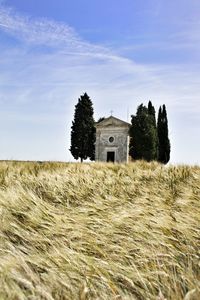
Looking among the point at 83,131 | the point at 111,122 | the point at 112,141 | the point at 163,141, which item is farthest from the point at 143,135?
the point at 83,131

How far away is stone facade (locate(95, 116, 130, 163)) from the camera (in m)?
46.4

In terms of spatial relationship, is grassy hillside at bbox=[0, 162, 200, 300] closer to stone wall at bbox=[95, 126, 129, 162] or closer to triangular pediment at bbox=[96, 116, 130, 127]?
stone wall at bbox=[95, 126, 129, 162]

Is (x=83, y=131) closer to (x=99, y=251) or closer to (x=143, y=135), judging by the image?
(x=143, y=135)

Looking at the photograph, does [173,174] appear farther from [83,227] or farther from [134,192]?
[83,227]

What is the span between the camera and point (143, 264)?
9.66 feet

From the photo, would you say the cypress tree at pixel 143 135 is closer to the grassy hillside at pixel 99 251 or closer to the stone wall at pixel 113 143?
the stone wall at pixel 113 143

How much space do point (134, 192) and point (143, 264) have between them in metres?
4.16

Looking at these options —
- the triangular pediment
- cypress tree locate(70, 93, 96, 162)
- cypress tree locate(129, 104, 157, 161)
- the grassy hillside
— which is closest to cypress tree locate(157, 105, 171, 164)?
cypress tree locate(129, 104, 157, 161)

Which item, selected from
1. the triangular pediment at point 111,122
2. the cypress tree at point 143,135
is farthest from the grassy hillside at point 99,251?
the triangular pediment at point 111,122

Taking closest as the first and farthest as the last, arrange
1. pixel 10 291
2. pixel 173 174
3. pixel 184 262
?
1. pixel 10 291
2. pixel 184 262
3. pixel 173 174

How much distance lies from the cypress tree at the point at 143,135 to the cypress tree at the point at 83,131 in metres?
4.55

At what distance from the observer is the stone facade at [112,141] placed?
1828 inches

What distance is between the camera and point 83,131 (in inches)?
1779

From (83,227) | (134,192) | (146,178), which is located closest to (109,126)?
(146,178)
